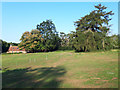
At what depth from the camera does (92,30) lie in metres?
41.7

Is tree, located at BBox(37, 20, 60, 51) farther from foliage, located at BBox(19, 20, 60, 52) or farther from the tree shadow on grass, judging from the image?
the tree shadow on grass

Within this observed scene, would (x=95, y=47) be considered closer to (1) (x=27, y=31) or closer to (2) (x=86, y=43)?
(2) (x=86, y=43)

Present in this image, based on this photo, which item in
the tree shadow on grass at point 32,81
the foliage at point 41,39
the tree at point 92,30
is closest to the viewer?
the tree shadow on grass at point 32,81

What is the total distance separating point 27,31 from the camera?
55.0 meters

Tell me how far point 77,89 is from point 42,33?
173 ft

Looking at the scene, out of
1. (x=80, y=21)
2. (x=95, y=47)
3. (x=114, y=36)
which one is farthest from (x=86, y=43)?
(x=80, y=21)

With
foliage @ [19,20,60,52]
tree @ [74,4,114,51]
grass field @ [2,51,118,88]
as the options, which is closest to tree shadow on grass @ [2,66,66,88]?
grass field @ [2,51,118,88]

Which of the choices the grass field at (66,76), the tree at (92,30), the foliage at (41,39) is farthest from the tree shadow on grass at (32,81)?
the foliage at (41,39)

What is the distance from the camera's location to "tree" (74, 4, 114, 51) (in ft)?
107

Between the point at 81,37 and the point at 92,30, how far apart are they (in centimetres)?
937

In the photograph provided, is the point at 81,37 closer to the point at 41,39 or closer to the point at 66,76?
the point at 41,39

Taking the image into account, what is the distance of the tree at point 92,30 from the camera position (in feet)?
107

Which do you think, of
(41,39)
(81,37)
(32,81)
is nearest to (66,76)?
(32,81)

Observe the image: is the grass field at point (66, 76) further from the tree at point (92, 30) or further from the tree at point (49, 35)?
the tree at point (49, 35)
